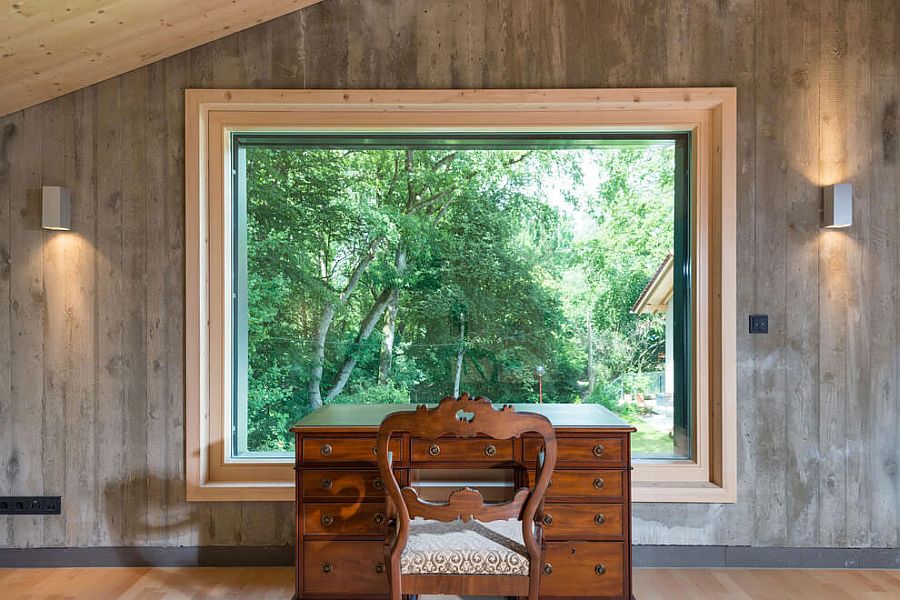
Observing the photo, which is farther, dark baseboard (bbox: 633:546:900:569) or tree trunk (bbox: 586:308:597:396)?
tree trunk (bbox: 586:308:597:396)

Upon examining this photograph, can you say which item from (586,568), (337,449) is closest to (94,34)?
(337,449)

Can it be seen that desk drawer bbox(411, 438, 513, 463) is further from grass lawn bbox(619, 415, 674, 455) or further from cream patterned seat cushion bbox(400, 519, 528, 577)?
grass lawn bbox(619, 415, 674, 455)

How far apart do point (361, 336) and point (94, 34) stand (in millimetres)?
1787

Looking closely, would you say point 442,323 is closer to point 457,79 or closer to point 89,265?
point 457,79

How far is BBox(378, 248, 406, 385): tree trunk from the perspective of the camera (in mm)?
3355

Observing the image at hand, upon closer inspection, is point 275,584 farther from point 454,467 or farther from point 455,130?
point 455,130

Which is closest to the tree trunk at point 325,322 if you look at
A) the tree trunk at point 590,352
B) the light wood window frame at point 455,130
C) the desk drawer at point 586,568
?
the light wood window frame at point 455,130

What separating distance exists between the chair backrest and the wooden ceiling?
200cm

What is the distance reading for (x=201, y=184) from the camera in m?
3.20

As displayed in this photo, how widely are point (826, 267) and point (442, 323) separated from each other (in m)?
1.93

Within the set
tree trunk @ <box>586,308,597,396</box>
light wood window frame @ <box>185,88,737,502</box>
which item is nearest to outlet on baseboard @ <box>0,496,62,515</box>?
light wood window frame @ <box>185,88,737,502</box>

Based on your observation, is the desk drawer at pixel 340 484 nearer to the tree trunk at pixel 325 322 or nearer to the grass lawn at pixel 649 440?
the tree trunk at pixel 325 322

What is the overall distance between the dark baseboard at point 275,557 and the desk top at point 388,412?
794 millimetres

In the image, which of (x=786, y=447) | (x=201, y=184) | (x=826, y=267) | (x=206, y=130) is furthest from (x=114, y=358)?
(x=826, y=267)
